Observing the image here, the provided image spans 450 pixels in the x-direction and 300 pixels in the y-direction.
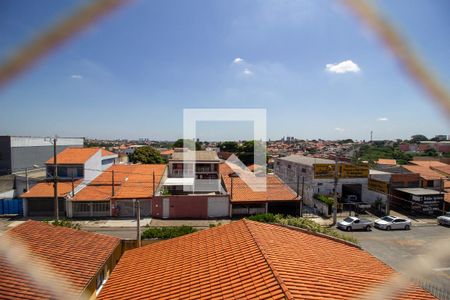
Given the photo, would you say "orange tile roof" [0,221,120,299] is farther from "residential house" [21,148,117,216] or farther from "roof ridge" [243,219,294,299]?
"residential house" [21,148,117,216]

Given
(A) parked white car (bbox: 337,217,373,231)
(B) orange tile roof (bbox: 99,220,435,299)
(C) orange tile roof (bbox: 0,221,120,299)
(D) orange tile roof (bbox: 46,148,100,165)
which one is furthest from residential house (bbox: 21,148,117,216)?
(A) parked white car (bbox: 337,217,373,231)

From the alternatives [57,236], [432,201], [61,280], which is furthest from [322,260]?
[432,201]

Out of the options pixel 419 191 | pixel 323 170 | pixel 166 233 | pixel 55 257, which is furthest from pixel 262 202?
pixel 55 257

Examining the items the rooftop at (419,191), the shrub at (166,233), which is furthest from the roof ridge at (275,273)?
the rooftop at (419,191)

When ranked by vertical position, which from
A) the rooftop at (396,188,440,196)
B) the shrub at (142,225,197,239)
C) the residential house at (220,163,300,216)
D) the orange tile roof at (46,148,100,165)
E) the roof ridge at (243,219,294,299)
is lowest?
the residential house at (220,163,300,216)

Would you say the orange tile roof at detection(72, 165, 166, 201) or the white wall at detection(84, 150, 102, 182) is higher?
the white wall at detection(84, 150, 102, 182)

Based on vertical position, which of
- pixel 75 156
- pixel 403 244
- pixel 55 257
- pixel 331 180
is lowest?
pixel 403 244

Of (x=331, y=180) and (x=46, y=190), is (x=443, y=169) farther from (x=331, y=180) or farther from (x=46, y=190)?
(x=46, y=190)
